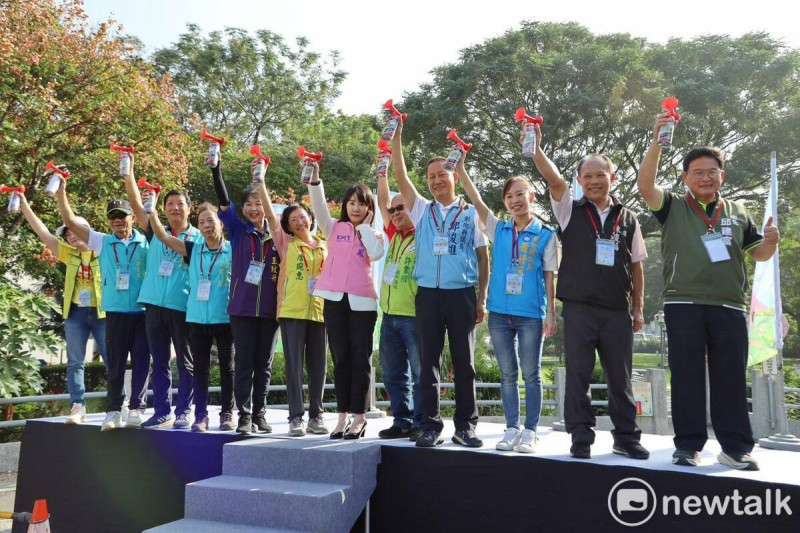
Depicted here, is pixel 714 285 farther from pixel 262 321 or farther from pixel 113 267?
pixel 113 267

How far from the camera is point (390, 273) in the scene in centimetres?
422

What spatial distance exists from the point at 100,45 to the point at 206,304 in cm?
679

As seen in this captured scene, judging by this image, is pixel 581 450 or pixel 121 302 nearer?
pixel 581 450

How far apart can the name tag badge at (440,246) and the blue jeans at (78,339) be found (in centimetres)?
302

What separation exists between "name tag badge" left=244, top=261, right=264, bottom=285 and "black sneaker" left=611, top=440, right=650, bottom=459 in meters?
2.52

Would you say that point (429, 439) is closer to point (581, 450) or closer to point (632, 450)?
point (581, 450)

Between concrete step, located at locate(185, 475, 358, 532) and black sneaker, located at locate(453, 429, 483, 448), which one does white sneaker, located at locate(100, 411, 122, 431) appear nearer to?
concrete step, located at locate(185, 475, 358, 532)

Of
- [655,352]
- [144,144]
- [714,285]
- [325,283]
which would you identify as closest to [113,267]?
[325,283]

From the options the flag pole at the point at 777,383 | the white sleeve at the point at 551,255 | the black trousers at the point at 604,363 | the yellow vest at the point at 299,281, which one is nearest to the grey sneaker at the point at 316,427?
the yellow vest at the point at 299,281

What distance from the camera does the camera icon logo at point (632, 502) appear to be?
2965mm

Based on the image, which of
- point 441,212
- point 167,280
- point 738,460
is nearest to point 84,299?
point 167,280

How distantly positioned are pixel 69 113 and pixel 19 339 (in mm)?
3851

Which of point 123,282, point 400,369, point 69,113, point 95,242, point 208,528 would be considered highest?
point 69,113

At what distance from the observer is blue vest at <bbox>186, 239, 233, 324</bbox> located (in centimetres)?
460
